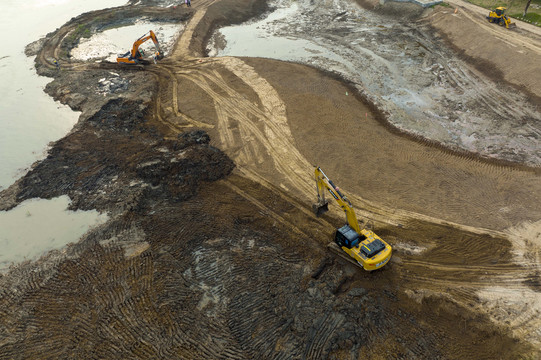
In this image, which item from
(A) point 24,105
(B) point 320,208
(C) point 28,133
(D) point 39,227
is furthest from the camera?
(A) point 24,105

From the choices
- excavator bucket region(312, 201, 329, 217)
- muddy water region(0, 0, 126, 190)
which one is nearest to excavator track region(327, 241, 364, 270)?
excavator bucket region(312, 201, 329, 217)

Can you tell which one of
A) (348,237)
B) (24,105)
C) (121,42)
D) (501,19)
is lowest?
(348,237)

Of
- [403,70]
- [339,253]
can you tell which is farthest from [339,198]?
[403,70]

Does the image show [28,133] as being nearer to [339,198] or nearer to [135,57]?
[135,57]

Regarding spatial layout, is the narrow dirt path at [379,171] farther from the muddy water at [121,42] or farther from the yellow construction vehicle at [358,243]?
the muddy water at [121,42]

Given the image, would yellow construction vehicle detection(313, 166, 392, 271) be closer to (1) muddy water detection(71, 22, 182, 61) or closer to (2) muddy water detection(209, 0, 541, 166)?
(2) muddy water detection(209, 0, 541, 166)

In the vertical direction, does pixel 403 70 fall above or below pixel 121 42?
below
